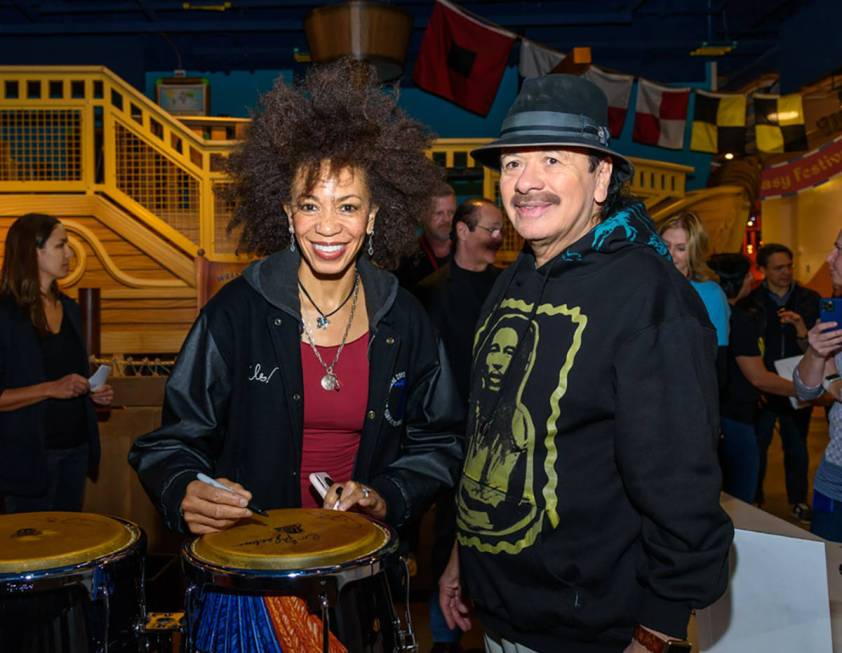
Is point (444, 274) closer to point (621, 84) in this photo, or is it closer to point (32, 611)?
point (32, 611)

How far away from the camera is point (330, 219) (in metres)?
2.20

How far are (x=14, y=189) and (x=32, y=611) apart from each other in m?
8.88

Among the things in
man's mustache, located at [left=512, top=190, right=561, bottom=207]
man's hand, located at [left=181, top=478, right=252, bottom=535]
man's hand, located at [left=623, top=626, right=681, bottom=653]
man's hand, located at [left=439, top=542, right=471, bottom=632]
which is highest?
man's mustache, located at [left=512, top=190, right=561, bottom=207]

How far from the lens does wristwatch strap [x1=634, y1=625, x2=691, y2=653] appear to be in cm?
153

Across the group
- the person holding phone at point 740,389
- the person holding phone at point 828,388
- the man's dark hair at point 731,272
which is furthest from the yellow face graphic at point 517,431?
the man's dark hair at point 731,272

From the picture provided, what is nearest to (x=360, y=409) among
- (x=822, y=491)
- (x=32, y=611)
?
(x=32, y=611)

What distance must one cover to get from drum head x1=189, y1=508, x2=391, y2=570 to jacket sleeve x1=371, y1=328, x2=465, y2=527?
301 millimetres

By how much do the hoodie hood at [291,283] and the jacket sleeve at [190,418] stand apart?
0.58 ft

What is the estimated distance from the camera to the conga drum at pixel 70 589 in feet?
5.17

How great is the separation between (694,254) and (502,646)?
255 centimetres

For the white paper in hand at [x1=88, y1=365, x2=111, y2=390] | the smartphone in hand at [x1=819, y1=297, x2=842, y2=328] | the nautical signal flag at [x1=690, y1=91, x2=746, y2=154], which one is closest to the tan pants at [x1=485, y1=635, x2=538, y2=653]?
the smartphone in hand at [x1=819, y1=297, x2=842, y2=328]

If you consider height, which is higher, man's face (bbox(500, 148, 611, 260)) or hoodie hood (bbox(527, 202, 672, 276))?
man's face (bbox(500, 148, 611, 260))
